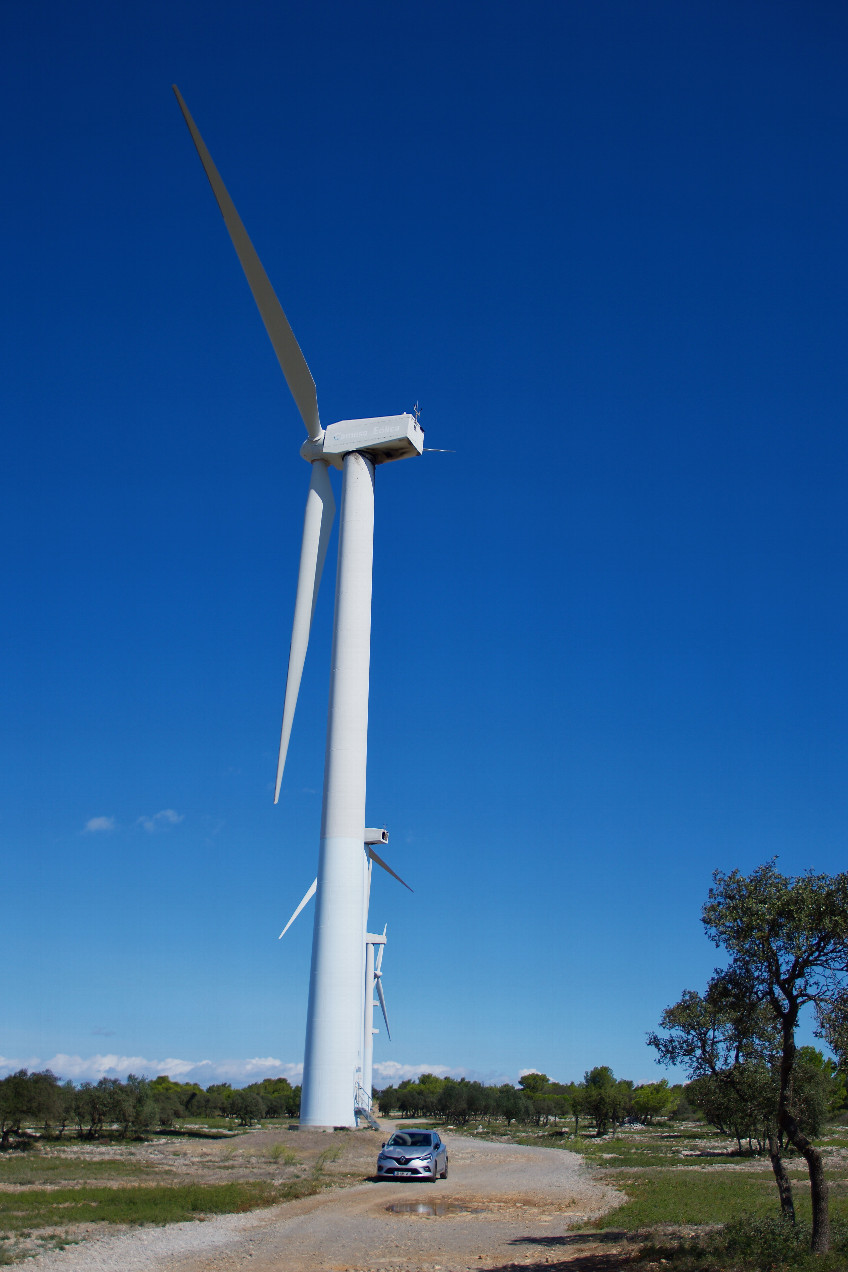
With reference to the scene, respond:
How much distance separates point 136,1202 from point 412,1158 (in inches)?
434

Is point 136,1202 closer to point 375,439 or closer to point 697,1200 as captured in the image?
point 697,1200

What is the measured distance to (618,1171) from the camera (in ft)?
166

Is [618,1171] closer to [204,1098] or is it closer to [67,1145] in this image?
[67,1145]

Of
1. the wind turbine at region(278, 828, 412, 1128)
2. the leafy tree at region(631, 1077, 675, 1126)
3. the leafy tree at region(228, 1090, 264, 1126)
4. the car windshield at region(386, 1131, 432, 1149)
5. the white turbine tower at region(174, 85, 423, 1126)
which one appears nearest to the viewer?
the white turbine tower at region(174, 85, 423, 1126)

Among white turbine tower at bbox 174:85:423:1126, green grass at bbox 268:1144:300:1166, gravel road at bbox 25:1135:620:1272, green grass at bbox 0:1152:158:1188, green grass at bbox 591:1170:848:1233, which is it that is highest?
white turbine tower at bbox 174:85:423:1126

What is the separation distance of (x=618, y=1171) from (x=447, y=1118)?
9288 cm

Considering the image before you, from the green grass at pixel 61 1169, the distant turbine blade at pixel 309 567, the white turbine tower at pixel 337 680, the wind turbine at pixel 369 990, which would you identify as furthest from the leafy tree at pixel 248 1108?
the distant turbine blade at pixel 309 567

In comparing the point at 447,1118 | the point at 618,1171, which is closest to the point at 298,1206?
the point at 618,1171

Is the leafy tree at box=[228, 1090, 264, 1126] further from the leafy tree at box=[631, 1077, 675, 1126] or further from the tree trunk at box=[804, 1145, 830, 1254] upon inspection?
the tree trunk at box=[804, 1145, 830, 1254]

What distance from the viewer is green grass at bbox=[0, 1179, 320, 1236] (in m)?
28.1

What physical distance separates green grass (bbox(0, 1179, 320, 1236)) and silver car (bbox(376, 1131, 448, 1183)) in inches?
114

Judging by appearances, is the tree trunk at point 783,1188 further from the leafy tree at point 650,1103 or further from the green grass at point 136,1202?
the leafy tree at point 650,1103

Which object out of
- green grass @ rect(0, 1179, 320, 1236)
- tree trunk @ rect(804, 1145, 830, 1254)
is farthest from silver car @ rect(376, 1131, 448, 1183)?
tree trunk @ rect(804, 1145, 830, 1254)

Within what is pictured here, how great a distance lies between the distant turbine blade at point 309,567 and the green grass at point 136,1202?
51.7 feet
